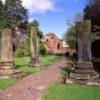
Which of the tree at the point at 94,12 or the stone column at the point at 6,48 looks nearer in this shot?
the stone column at the point at 6,48

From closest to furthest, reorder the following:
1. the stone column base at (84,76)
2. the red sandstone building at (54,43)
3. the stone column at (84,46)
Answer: the stone column base at (84,76)
the stone column at (84,46)
the red sandstone building at (54,43)

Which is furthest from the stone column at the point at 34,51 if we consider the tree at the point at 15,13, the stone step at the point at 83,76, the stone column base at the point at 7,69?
the tree at the point at 15,13

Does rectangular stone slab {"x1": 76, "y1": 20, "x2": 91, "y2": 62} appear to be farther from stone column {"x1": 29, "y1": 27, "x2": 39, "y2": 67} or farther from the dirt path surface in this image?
stone column {"x1": 29, "y1": 27, "x2": 39, "y2": 67}

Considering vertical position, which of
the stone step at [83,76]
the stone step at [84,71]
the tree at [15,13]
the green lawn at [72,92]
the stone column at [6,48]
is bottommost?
the green lawn at [72,92]

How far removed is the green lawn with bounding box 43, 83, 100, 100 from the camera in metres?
10.5

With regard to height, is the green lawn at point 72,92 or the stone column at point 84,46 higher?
the stone column at point 84,46

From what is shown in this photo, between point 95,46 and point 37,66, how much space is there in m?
6.93

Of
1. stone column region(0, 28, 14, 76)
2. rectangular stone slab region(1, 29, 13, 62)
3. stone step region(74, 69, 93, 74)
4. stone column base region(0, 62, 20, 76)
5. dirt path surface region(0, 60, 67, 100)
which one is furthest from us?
rectangular stone slab region(1, 29, 13, 62)

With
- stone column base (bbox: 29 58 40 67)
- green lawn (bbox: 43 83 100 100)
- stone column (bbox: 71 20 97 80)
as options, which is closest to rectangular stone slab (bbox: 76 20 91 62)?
stone column (bbox: 71 20 97 80)

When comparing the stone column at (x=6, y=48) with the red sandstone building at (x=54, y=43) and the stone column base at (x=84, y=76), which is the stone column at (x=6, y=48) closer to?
the stone column base at (x=84, y=76)

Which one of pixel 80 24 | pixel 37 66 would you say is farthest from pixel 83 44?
pixel 37 66

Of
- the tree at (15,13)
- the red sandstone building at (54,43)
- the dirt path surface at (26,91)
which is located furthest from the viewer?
the red sandstone building at (54,43)

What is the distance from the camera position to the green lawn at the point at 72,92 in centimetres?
1048

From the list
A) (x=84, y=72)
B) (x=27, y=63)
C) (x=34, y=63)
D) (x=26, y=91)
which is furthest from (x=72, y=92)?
(x=27, y=63)
